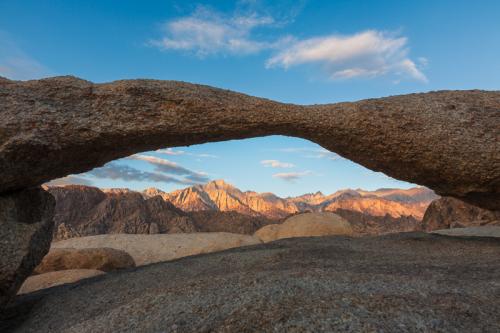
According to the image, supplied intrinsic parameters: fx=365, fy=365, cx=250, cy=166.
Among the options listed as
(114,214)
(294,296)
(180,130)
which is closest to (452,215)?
(180,130)

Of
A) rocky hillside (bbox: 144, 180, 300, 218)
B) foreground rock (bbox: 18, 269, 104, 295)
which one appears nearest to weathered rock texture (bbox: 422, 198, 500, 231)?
foreground rock (bbox: 18, 269, 104, 295)

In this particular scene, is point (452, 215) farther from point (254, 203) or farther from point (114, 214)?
point (254, 203)

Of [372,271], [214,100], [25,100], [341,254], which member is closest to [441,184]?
[341,254]

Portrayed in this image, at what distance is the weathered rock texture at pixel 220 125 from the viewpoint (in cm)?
660

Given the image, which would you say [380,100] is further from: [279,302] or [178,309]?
[178,309]

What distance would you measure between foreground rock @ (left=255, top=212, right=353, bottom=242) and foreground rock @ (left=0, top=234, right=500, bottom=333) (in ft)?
32.8

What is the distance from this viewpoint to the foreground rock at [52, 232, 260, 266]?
1542cm

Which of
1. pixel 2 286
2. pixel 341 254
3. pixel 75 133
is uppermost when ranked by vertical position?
pixel 75 133

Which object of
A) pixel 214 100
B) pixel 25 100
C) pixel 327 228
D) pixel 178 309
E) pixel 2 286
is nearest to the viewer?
pixel 178 309

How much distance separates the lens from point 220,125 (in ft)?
24.0

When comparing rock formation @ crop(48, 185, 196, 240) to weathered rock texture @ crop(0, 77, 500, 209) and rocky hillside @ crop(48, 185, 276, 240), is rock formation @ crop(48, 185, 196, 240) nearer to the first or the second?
rocky hillside @ crop(48, 185, 276, 240)

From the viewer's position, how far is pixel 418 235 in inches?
377

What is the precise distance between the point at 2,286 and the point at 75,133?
2828 millimetres

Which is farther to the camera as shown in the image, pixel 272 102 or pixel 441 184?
pixel 441 184
